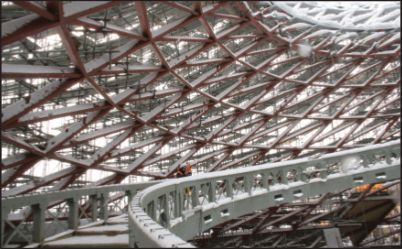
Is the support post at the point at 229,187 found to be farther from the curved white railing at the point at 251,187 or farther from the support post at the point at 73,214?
the support post at the point at 73,214

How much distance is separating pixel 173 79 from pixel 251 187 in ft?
27.3

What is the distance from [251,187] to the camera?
13898 millimetres

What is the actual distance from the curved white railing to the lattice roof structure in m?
5.15

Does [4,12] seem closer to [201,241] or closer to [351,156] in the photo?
[351,156]

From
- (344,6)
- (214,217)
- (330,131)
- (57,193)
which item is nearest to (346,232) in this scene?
(330,131)

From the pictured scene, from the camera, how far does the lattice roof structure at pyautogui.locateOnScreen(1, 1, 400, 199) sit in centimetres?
1028

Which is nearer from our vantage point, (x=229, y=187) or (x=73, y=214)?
(x=73, y=214)

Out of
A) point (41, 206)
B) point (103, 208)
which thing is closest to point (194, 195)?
point (103, 208)

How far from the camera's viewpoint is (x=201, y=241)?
29312 millimetres

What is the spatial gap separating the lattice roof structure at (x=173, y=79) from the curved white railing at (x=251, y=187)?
515cm

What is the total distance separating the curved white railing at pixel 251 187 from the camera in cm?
924

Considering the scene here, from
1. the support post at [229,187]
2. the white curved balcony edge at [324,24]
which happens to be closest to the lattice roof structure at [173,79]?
the white curved balcony edge at [324,24]

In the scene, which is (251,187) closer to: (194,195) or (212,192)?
(212,192)

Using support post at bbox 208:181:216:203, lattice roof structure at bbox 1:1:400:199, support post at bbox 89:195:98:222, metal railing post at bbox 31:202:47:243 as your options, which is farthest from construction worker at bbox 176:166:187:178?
metal railing post at bbox 31:202:47:243
